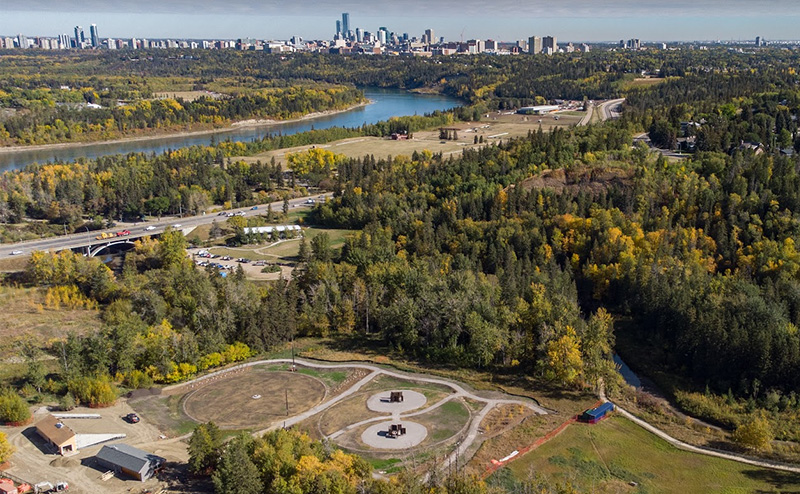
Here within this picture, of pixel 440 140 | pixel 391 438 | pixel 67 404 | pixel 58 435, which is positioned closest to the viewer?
pixel 58 435

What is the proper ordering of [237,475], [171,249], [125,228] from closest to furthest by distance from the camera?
[237,475], [171,249], [125,228]

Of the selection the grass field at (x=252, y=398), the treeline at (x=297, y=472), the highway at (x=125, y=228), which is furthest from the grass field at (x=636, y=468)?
the highway at (x=125, y=228)

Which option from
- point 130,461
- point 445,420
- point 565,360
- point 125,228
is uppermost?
point 125,228

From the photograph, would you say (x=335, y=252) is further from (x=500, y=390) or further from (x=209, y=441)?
(x=209, y=441)

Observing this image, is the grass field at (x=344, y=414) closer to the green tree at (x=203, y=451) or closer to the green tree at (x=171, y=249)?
the green tree at (x=203, y=451)

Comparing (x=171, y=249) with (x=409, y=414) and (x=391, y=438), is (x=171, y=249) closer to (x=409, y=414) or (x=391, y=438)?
(x=409, y=414)

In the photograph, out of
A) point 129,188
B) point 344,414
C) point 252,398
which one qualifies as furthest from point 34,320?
point 129,188
